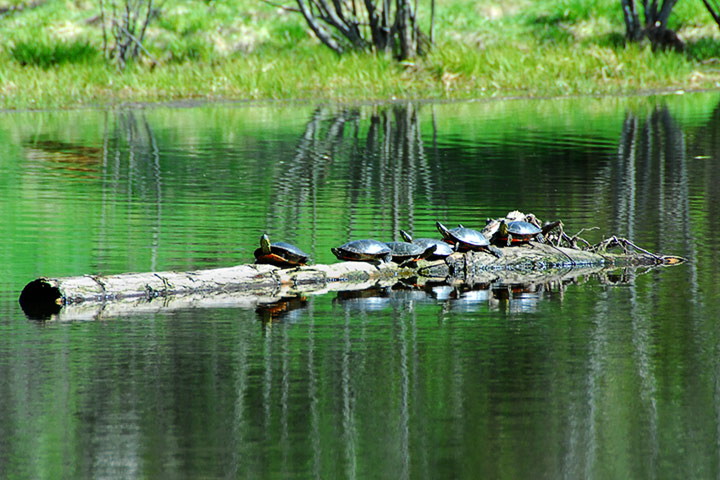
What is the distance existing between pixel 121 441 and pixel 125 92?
86.3 feet

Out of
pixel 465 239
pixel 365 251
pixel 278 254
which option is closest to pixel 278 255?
pixel 278 254

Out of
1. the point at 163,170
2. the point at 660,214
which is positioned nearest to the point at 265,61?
the point at 163,170

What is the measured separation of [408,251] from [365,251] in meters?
0.38

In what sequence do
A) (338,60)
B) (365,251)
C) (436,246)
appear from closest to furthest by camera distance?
(365,251) < (436,246) < (338,60)

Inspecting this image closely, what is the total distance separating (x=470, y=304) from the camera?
9.48 meters

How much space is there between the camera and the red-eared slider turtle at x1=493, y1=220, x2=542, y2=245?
442 inches

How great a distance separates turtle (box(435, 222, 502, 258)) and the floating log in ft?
0.21

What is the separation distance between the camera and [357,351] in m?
7.88

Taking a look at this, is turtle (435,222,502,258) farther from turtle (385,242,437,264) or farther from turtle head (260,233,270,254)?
turtle head (260,233,270,254)

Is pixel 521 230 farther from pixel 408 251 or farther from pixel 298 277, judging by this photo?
pixel 298 277

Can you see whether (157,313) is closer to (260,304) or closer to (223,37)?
(260,304)

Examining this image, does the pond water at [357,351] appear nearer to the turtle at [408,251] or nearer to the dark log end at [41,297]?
the dark log end at [41,297]

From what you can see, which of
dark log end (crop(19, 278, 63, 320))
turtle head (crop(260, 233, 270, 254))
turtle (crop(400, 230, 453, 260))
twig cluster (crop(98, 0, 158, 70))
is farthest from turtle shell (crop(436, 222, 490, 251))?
twig cluster (crop(98, 0, 158, 70))

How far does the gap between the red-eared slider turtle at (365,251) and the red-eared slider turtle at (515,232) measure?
1186 millimetres
